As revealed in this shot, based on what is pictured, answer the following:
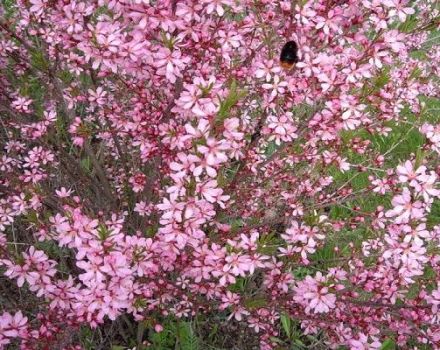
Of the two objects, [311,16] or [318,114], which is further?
[318,114]

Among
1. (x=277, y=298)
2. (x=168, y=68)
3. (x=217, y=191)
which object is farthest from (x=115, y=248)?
(x=277, y=298)

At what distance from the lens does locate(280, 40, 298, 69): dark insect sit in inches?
96.0

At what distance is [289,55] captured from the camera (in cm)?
246

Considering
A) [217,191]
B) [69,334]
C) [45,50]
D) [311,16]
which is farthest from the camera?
[45,50]

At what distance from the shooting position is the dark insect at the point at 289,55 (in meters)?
2.44

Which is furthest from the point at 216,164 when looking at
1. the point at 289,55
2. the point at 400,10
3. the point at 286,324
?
the point at 286,324

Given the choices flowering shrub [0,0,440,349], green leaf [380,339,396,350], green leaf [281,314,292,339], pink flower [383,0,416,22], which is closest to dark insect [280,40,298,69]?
flowering shrub [0,0,440,349]

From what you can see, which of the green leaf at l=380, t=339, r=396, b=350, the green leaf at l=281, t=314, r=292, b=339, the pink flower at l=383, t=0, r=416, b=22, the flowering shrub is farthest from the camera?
the green leaf at l=281, t=314, r=292, b=339

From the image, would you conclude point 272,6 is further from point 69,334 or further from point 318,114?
point 69,334

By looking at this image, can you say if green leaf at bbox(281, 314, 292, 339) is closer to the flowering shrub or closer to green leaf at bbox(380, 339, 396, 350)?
the flowering shrub

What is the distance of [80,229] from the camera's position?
2314 millimetres

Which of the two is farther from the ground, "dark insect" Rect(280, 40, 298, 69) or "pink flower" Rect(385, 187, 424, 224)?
"dark insect" Rect(280, 40, 298, 69)

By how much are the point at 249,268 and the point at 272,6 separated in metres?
1.47

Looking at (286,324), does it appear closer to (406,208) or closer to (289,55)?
(406,208)
